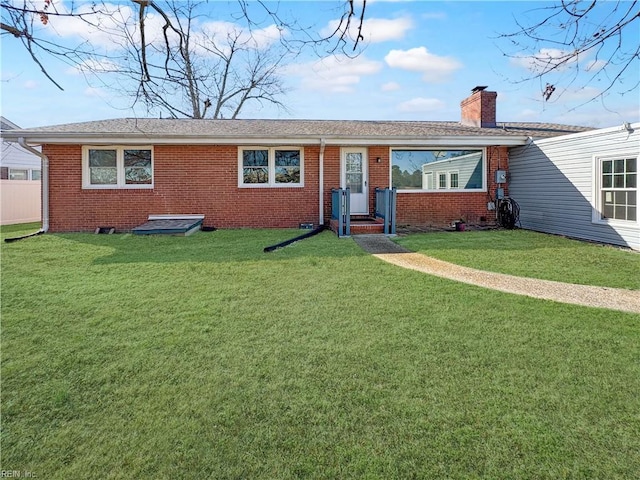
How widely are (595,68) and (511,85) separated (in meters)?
0.64

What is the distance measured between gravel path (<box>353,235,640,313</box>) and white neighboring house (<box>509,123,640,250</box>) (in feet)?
14.4

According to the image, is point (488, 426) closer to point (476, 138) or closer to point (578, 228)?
point (578, 228)

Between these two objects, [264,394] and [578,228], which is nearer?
[264,394]

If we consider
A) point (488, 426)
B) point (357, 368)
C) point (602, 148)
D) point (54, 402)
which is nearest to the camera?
point (488, 426)

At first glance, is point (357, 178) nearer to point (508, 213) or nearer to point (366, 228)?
point (366, 228)

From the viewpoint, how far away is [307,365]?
3279mm

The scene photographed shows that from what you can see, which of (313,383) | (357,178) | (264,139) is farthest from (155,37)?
(357,178)

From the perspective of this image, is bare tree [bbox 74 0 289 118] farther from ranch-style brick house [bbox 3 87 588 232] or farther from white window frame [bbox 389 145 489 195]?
white window frame [bbox 389 145 489 195]

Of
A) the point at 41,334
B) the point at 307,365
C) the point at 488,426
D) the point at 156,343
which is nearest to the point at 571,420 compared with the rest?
the point at 488,426

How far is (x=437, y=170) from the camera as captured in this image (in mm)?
12805

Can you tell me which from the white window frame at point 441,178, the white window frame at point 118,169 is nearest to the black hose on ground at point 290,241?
the white window frame at point 441,178

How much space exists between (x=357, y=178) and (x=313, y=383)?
32.8 feet

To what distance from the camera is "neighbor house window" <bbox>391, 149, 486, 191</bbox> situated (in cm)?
1262

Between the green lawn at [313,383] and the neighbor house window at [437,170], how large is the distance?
763 centimetres
